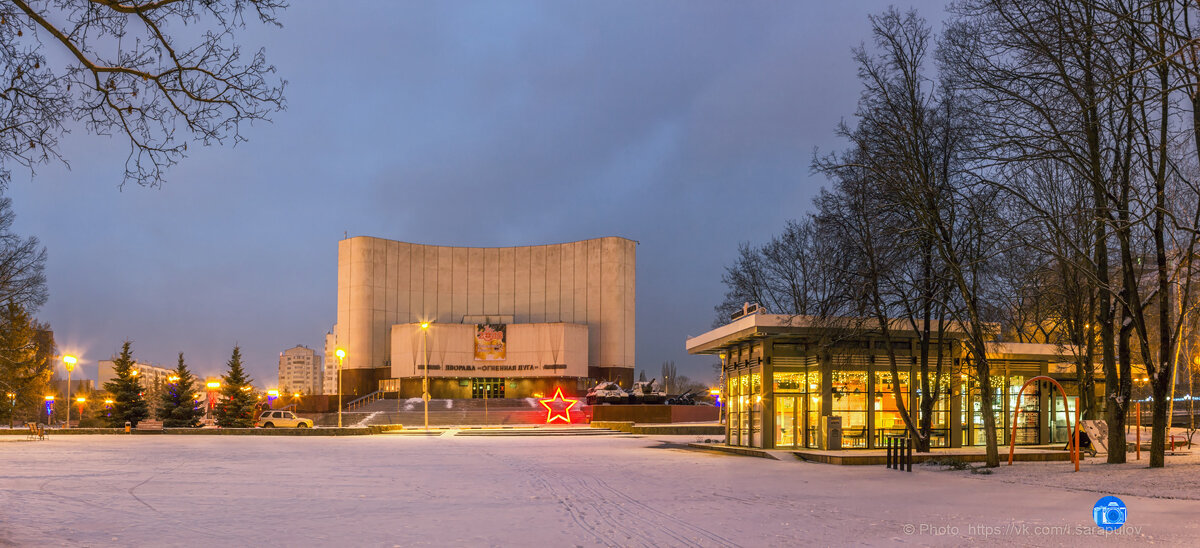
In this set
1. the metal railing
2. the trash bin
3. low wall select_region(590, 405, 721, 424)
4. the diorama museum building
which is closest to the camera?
the trash bin

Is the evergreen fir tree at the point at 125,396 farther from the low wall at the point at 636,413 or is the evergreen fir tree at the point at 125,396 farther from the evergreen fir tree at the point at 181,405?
the low wall at the point at 636,413

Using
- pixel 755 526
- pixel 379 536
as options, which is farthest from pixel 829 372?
pixel 379 536

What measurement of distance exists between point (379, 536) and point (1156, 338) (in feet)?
214

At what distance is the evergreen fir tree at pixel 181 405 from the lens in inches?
2298

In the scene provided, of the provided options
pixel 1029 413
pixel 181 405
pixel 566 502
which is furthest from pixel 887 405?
pixel 181 405

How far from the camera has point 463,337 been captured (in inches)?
3585

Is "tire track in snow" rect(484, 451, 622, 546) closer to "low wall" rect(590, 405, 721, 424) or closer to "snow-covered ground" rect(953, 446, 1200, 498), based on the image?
"snow-covered ground" rect(953, 446, 1200, 498)

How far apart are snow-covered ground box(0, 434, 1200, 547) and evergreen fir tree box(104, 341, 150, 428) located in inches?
1437

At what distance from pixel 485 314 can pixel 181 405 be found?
41.4 metres

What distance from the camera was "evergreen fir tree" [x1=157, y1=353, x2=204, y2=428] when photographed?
58.4 meters

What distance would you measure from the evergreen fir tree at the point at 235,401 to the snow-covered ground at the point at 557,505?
1550 inches

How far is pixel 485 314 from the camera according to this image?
319 feet

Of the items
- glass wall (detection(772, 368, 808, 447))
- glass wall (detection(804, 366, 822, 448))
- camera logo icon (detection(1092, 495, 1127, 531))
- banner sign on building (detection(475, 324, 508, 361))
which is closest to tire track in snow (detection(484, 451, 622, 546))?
camera logo icon (detection(1092, 495, 1127, 531))

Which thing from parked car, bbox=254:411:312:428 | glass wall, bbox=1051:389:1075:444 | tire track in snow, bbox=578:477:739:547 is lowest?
parked car, bbox=254:411:312:428
